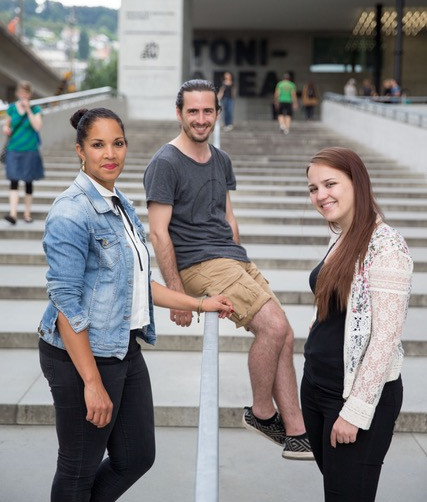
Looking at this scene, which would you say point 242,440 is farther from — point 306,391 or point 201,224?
point 306,391

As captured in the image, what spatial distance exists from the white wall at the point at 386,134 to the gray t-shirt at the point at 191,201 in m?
11.2

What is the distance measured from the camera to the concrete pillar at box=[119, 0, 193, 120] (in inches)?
953

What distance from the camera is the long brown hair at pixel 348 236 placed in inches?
97.1

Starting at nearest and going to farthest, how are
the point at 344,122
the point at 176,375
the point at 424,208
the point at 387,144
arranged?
the point at 176,375
the point at 424,208
the point at 387,144
the point at 344,122

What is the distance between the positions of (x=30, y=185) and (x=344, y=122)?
1313cm

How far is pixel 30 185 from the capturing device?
31.1 ft

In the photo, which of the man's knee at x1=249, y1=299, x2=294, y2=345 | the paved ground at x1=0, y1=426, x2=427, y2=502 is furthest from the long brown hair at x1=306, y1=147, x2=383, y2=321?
the paved ground at x1=0, y1=426, x2=427, y2=502

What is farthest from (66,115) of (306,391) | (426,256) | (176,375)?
(306,391)

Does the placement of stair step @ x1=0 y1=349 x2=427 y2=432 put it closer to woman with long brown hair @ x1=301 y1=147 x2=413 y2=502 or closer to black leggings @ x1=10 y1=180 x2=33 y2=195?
woman with long brown hair @ x1=301 y1=147 x2=413 y2=502

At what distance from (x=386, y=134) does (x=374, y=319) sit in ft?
48.9

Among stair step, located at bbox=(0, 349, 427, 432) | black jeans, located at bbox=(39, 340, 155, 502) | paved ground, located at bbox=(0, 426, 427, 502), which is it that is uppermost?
black jeans, located at bbox=(39, 340, 155, 502)

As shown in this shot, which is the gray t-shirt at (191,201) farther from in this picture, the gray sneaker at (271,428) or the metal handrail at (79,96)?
the metal handrail at (79,96)

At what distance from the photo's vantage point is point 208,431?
74.0 inches

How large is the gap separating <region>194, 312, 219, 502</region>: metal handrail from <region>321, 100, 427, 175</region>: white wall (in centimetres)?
1269
